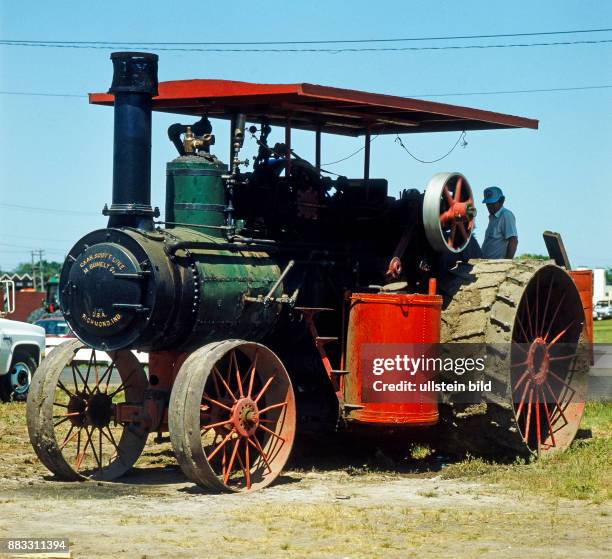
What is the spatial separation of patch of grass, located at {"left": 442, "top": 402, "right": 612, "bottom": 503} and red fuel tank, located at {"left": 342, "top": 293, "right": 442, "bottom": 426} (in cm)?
61

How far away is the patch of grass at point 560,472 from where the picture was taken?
8570 mm

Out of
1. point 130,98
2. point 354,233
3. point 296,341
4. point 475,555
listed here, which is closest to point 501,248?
point 354,233

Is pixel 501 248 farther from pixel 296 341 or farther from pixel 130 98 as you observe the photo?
pixel 130 98

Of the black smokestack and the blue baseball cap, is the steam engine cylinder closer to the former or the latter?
the black smokestack

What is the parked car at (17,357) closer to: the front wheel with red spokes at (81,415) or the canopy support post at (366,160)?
the front wheel with red spokes at (81,415)

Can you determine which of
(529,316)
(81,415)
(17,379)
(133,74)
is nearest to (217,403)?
(81,415)

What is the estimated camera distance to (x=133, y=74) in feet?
29.5

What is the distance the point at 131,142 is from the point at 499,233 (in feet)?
13.1

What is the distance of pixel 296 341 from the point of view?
9.89 m

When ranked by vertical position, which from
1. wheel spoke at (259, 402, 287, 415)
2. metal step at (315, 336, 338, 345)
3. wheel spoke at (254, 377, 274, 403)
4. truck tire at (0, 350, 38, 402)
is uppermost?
metal step at (315, 336, 338, 345)

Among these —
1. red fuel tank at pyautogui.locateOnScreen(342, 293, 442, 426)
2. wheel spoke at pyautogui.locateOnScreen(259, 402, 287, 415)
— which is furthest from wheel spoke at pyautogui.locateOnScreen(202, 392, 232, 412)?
red fuel tank at pyautogui.locateOnScreen(342, 293, 442, 426)

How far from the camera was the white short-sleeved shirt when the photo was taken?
37.5 feet

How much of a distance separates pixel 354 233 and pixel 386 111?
108cm

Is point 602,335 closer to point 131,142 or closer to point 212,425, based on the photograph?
point 131,142
